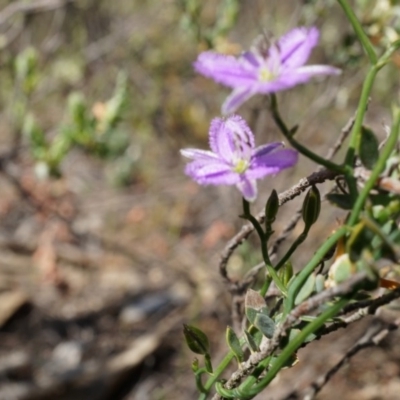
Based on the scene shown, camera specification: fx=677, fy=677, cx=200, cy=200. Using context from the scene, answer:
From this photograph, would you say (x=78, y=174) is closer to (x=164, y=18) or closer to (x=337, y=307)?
(x=164, y=18)

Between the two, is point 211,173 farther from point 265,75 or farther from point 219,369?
point 219,369

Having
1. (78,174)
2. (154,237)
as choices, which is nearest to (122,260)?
(154,237)

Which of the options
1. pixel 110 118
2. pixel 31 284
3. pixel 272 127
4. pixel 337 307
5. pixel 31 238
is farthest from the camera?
pixel 31 238

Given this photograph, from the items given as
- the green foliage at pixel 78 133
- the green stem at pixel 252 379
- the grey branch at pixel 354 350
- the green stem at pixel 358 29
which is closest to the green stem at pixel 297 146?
the green stem at pixel 358 29

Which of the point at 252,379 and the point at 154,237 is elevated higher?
the point at 154,237

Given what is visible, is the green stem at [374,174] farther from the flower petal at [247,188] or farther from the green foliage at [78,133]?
the green foliage at [78,133]


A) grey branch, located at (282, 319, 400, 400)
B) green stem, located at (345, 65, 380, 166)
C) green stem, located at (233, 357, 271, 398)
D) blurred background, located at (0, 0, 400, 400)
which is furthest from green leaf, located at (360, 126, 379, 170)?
blurred background, located at (0, 0, 400, 400)

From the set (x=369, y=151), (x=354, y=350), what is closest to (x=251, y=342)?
(x=369, y=151)
